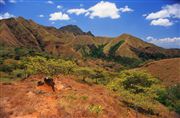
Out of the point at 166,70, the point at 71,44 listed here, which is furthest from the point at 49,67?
the point at 71,44

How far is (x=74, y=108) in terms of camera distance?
12.2 metres

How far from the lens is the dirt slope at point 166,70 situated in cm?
4761

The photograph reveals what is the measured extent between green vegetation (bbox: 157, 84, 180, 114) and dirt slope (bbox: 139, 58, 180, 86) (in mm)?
13254

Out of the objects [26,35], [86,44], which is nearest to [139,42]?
[86,44]

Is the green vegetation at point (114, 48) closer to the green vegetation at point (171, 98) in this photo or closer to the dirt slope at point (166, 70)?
the dirt slope at point (166, 70)

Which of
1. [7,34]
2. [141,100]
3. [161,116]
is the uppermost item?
[7,34]

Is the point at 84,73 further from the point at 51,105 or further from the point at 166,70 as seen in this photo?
the point at 166,70

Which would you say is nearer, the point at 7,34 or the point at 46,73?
the point at 46,73

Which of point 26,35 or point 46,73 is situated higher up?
point 26,35

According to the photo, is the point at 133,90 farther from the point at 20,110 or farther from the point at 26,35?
the point at 26,35

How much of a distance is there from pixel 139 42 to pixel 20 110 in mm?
100768

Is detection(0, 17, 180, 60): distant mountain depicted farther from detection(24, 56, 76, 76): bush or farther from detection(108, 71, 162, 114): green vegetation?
detection(108, 71, 162, 114): green vegetation

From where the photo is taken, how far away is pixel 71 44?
96188 millimetres

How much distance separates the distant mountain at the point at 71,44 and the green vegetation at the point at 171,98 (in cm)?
5073
